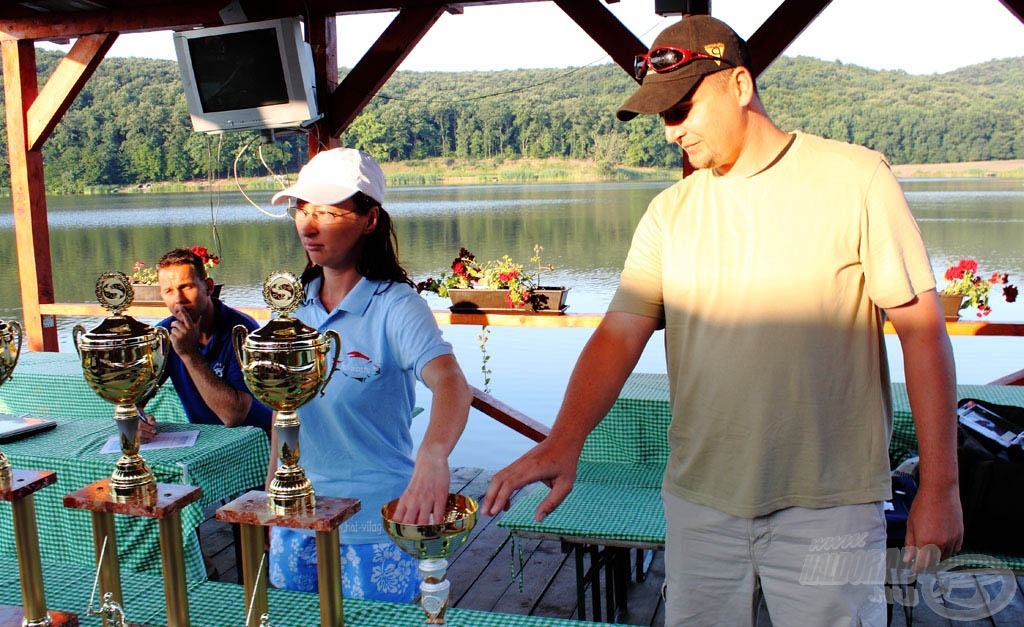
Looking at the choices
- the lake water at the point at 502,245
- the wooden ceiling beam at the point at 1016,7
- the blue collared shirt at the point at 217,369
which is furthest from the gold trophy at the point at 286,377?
the wooden ceiling beam at the point at 1016,7

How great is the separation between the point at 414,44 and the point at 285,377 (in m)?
3.46

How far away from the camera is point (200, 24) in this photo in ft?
15.4

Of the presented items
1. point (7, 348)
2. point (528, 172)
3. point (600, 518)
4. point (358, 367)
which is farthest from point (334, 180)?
point (528, 172)

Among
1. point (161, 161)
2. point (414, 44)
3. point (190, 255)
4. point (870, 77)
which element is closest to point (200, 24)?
point (414, 44)

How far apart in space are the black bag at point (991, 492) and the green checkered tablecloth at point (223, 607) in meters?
1.50

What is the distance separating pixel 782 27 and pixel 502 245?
14.9m

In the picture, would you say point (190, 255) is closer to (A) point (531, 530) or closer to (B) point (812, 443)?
(A) point (531, 530)

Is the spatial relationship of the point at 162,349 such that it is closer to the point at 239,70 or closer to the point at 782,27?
the point at 782,27

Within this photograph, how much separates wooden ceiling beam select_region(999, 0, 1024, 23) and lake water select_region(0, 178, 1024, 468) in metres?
1.22

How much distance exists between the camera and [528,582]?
3.41 metres

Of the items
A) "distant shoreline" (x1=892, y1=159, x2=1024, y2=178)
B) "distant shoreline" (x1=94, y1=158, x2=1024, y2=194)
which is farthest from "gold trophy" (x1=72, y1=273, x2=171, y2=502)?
"distant shoreline" (x1=892, y1=159, x2=1024, y2=178)

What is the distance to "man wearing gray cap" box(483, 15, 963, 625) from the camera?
139 cm

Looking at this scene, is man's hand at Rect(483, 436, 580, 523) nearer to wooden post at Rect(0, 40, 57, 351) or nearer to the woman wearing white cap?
the woman wearing white cap

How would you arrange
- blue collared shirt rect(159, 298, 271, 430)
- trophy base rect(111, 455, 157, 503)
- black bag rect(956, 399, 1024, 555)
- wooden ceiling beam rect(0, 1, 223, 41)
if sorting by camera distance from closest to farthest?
trophy base rect(111, 455, 157, 503)
black bag rect(956, 399, 1024, 555)
blue collared shirt rect(159, 298, 271, 430)
wooden ceiling beam rect(0, 1, 223, 41)
